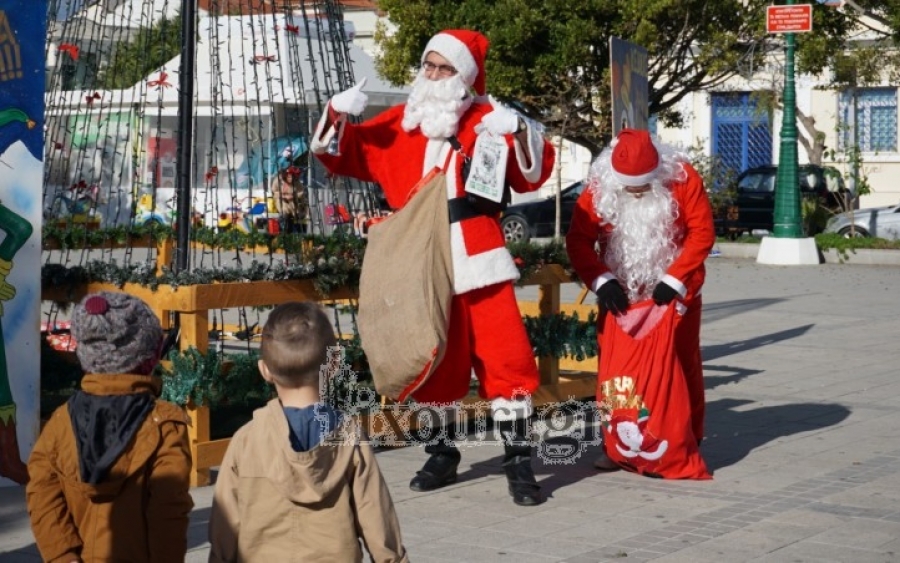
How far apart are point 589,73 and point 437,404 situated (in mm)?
19352

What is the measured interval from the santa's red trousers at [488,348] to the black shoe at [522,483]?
30 cm

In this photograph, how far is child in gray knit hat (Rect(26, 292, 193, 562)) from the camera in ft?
12.1

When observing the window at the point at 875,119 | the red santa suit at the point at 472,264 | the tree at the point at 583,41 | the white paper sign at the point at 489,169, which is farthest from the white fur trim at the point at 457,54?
the window at the point at 875,119

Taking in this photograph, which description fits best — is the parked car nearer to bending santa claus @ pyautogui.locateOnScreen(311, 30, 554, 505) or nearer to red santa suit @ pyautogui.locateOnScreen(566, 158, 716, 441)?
red santa suit @ pyautogui.locateOnScreen(566, 158, 716, 441)

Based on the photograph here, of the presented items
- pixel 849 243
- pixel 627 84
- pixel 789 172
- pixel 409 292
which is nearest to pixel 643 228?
pixel 409 292

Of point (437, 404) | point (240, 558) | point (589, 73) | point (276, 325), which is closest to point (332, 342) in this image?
point (276, 325)

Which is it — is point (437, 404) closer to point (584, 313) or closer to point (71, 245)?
point (71, 245)

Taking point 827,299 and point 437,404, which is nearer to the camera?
point 437,404

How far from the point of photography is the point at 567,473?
711 cm

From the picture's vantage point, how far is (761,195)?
27766mm

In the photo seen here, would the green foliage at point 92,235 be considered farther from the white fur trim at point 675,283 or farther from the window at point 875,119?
the window at point 875,119

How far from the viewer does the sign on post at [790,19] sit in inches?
787

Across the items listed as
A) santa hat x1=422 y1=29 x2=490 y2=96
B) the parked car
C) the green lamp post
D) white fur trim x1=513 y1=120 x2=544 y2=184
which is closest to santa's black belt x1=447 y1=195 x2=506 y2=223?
white fur trim x1=513 y1=120 x2=544 y2=184

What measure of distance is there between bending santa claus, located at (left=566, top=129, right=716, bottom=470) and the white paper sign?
0.77m
